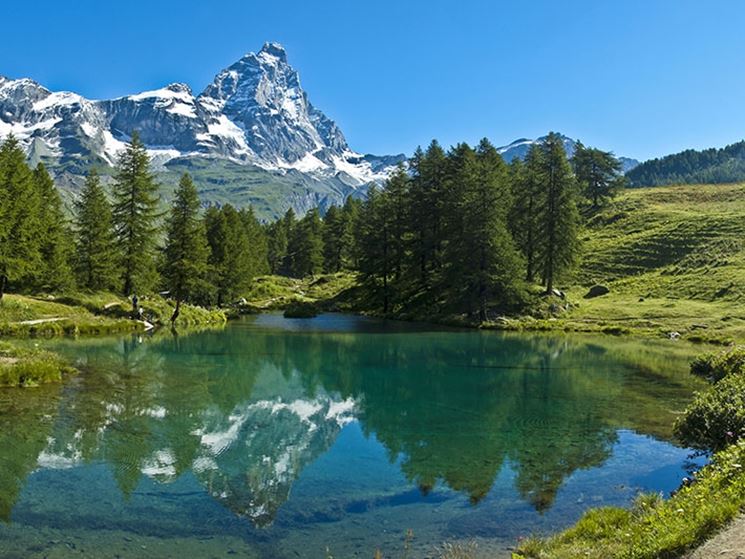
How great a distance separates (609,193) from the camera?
106562 millimetres

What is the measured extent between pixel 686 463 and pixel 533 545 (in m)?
8.62

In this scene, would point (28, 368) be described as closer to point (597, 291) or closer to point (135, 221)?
point (135, 221)

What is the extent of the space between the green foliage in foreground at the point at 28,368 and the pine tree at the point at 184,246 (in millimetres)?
31893

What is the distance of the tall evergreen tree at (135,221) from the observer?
196 feet

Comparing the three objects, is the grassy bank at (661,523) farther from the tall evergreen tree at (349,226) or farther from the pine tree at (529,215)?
the tall evergreen tree at (349,226)

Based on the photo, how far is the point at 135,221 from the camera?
6000cm

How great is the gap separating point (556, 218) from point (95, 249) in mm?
50632

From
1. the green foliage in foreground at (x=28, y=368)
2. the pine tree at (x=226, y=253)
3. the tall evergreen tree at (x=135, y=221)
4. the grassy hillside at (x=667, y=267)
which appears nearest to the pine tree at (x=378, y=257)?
the pine tree at (x=226, y=253)

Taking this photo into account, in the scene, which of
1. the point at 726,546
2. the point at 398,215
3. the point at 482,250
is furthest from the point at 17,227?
the point at 726,546

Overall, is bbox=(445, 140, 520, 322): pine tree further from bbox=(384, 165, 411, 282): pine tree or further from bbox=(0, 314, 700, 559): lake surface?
bbox=(0, 314, 700, 559): lake surface

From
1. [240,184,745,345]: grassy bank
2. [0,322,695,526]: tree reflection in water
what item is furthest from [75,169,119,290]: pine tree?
[240,184,745,345]: grassy bank

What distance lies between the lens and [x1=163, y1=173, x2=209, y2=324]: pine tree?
58562 mm

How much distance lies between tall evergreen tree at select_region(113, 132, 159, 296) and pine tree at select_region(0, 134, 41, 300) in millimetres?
8280

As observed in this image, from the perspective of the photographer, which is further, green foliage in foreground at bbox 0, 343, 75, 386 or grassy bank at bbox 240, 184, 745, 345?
grassy bank at bbox 240, 184, 745, 345
